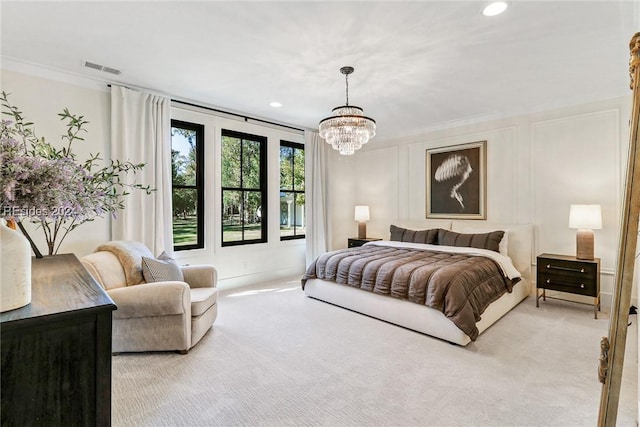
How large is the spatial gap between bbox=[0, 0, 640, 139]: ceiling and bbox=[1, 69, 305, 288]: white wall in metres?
0.21

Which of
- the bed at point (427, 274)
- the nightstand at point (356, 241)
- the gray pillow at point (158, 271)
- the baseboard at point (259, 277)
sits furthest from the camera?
the nightstand at point (356, 241)

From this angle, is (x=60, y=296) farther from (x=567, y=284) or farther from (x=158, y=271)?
(x=567, y=284)

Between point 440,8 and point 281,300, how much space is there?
352 cm

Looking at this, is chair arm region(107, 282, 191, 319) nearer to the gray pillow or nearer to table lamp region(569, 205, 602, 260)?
the gray pillow

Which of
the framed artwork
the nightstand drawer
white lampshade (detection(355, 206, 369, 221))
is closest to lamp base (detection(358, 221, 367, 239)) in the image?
white lampshade (detection(355, 206, 369, 221))

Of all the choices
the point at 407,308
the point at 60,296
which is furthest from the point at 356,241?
the point at 60,296

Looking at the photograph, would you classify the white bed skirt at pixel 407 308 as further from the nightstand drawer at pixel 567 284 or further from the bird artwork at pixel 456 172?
the bird artwork at pixel 456 172

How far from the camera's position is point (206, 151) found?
4.58 metres

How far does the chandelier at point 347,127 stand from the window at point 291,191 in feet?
7.50

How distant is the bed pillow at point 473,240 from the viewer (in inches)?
167

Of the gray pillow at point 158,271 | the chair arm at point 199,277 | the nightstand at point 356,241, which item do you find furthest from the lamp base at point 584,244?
the gray pillow at point 158,271

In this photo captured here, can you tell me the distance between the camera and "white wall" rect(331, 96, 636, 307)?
3.82 meters

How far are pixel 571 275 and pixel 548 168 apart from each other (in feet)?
4.88

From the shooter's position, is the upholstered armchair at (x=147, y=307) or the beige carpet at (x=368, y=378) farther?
the upholstered armchair at (x=147, y=307)
